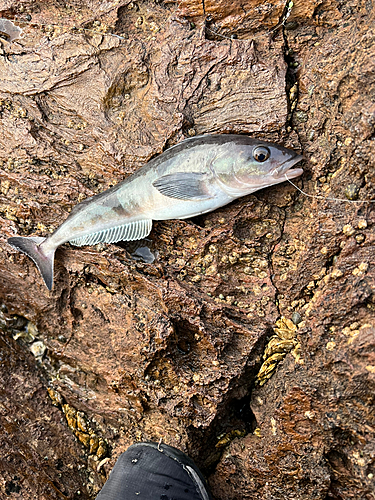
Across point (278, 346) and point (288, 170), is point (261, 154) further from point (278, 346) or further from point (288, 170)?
point (278, 346)

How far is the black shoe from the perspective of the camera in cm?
367

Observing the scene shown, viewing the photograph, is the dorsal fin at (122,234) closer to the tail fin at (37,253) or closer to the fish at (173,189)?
the fish at (173,189)

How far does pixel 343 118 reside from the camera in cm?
342

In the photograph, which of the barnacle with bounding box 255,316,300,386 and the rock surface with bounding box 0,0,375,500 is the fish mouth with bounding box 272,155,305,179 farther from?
the barnacle with bounding box 255,316,300,386

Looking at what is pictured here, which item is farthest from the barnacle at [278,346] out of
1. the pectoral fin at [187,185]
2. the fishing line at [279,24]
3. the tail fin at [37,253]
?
the fishing line at [279,24]

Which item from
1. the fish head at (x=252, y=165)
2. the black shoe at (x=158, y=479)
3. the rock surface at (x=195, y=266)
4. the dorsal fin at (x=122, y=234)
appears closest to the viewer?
the rock surface at (x=195, y=266)

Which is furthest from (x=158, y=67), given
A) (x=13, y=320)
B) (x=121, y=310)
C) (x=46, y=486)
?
(x=46, y=486)

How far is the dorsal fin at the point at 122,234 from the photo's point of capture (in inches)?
157

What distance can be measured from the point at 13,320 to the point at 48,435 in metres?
1.30

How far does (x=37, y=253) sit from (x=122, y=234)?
85 cm

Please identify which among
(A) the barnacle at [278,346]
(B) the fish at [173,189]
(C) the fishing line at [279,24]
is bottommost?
(A) the barnacle at [278,346]

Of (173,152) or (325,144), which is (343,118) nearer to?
(325,144)

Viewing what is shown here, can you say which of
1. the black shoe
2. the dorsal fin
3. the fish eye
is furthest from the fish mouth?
the black shoe

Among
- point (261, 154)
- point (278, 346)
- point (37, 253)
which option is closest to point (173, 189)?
point (261, 154)
